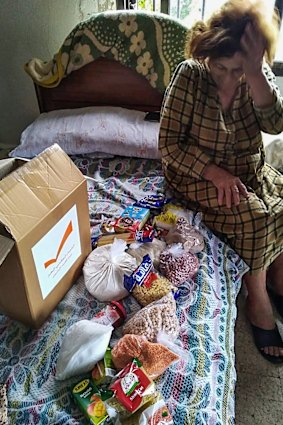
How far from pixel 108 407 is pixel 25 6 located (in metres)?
2.00

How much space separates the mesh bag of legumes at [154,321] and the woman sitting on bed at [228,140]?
0.41m

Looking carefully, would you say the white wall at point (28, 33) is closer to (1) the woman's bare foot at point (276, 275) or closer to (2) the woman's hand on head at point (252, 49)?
(2) the woman's hand on head at point (252, 49)

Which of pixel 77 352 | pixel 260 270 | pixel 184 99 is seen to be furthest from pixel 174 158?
pixel 77 352

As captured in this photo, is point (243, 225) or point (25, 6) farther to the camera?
point (25, 6)

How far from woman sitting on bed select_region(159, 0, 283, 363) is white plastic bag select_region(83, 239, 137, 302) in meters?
0.35

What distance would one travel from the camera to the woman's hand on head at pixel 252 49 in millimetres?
1036

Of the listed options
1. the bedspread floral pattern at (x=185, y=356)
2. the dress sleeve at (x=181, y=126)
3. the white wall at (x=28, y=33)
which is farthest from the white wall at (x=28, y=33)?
the bedspread floral pattern at (x=185, y=356)

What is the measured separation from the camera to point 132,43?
1765 mm

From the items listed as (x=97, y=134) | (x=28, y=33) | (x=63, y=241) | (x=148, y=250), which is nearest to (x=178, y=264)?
(x=148, y=250)

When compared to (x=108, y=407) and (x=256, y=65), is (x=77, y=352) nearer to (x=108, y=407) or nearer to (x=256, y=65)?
(x=108, y=407)

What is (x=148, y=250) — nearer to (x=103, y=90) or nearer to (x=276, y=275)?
(x=276, y=275)

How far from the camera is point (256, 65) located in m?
1.08

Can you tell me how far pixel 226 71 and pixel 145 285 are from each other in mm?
664

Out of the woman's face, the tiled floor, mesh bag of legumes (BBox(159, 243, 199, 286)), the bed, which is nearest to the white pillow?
the bed
